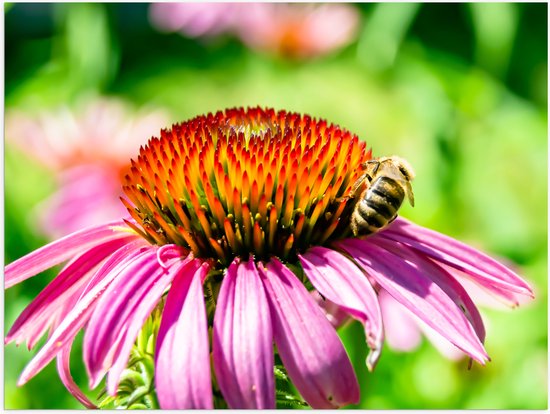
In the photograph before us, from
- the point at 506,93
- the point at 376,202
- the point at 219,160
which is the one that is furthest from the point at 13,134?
the point at 506,93

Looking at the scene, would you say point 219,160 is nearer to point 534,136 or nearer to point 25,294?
point 25,294

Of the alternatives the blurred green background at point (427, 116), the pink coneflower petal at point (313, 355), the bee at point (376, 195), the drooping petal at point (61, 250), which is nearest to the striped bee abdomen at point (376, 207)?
the bee at point (376, 195)

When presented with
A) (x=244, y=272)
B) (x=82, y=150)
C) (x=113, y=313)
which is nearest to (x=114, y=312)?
(x=113, y=313)

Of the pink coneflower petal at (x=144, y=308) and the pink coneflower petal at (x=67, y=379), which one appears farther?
the pink coneflower petal at (x=67, y=379)

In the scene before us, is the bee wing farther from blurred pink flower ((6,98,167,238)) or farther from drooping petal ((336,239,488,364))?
blurred pink flower ((6,98,167,238))

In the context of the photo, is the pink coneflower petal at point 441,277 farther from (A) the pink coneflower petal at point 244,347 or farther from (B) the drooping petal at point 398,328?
(B) the drooping petal at point 398,328

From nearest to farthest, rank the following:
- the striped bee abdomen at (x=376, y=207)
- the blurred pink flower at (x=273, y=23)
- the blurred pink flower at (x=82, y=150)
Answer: the striped bee abdomen at (x=376, y=207), the blurred pink flower at (x=82, y=150), the blurred pink flower at (x=273, y=23)

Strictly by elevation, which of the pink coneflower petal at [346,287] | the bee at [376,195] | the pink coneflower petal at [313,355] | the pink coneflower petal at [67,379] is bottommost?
the pink coneflower petal at [67,379]

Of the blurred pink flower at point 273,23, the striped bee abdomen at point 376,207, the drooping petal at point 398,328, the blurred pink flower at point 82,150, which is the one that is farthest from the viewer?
the blurred pink flower at point 273,23
